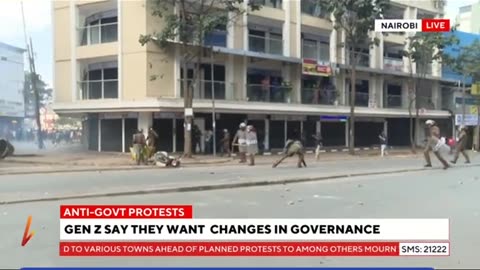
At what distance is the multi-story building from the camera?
29547 mm

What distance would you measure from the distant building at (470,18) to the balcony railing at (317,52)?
96.7 ft

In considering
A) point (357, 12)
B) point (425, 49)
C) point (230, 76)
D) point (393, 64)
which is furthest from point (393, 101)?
point (230, 76)

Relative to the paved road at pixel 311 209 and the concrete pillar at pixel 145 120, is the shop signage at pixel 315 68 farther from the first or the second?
the paved road at pixel 311 209

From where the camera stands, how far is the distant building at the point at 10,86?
30438mm

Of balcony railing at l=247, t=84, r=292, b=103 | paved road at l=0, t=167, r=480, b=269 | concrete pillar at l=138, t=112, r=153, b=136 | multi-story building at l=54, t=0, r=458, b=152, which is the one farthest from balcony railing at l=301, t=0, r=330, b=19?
paved road at l=0, t=167, r=480, b=269

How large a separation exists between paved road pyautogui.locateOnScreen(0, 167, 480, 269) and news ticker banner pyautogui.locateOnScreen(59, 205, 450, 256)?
0.14m

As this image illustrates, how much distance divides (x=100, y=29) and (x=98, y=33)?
275 millimetres

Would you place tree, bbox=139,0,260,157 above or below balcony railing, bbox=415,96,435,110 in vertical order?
above

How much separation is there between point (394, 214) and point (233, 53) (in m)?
23.0

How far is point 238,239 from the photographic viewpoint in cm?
661

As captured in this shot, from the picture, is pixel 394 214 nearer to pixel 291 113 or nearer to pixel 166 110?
pixel 166 110

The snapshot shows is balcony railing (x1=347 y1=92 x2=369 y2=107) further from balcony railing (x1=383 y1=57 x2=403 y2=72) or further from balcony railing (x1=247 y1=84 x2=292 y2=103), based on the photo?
balcony railing (x1=247 y1=84 x2=292 y2=103)

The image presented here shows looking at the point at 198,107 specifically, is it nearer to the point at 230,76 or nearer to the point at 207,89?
the point at 207,89

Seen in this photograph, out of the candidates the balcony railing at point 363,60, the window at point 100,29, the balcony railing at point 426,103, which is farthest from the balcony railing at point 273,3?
the balcony railing at point 426,103
